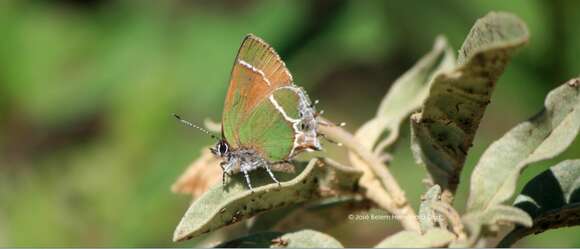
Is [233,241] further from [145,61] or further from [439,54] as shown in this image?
[145,61]

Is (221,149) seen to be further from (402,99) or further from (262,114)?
(402,99)

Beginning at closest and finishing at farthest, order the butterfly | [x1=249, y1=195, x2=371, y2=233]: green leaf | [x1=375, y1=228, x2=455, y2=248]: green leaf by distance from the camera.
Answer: [x1=375, y1=228, x2=455, y2=248]: green leaf, [x1=249, y1=195, x2=371, y2=233]: green leaf, the butterfly

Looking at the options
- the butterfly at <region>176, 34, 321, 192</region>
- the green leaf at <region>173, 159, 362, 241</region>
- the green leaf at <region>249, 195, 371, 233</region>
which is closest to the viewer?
the green leaf at <region>173, 159, 362, 241</region>

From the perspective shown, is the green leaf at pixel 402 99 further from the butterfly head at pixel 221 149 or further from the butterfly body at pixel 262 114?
the butterfly head at pixel 221 149

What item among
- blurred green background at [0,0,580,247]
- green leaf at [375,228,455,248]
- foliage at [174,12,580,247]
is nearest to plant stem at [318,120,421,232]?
foliage at [174,12,580,247]

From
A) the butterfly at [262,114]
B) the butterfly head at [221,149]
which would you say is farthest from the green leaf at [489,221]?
the butterfly head at [221,149]

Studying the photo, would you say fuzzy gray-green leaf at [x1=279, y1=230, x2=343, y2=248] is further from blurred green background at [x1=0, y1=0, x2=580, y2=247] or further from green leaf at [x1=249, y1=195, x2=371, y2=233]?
blurred green background at [x1=0, y1=0, x2=580, y2=247]
